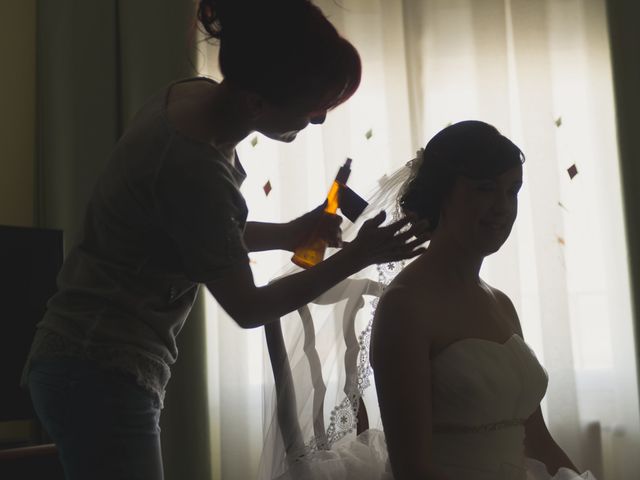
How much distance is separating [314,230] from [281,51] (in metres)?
0.44

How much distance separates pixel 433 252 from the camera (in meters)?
1.52

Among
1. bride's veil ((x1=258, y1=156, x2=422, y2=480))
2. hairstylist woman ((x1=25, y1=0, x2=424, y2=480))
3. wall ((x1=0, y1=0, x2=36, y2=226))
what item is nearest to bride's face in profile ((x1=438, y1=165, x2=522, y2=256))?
bride's veil ((x1=258, y1=156, x2=422, y2=480))

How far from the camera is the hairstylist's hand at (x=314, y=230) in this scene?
4.59ft

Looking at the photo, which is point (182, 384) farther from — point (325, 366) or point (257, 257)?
point (325, 366)

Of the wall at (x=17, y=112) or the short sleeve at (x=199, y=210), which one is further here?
the wall at (x=17, y=112)

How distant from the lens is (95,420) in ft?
3.46

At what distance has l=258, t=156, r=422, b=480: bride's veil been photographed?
4.68 ft

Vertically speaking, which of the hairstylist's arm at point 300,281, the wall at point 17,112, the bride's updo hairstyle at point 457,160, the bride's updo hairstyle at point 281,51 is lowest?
the hairstylist's arm at point 300,281

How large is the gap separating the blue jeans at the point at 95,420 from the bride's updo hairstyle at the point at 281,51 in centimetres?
45

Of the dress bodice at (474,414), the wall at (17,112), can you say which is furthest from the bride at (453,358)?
the wall at (17,112)

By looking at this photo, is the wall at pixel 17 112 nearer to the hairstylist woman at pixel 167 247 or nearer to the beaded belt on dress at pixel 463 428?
the hairstylist woman at pixel 167 247

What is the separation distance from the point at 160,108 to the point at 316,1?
1537mm

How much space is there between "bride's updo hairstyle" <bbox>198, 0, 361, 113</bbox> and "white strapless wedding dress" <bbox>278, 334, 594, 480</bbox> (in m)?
0.56

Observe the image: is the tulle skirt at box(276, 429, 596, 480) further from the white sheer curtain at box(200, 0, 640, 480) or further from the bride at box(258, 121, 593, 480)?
the white sheer curtain at box(200, 0, 640, 480)
